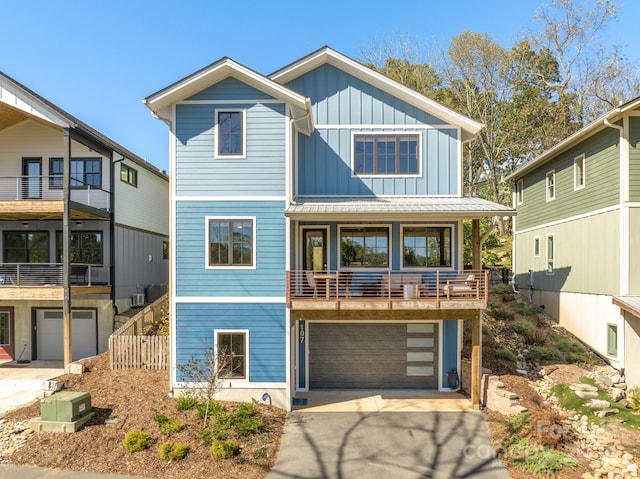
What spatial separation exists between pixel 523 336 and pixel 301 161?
10.4 metres

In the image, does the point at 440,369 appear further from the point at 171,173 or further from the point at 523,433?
the point at 171,173

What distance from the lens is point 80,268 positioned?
52.1 ft

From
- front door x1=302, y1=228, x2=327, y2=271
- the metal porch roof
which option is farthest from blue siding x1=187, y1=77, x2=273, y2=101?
front door x1=302, y1=228, x2=327, y2=271

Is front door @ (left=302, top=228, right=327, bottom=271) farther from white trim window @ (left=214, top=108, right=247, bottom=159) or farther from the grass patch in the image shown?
the grass patch

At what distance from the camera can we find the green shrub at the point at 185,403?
10398mm

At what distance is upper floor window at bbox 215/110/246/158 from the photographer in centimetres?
1157

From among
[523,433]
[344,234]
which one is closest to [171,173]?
[344,234]

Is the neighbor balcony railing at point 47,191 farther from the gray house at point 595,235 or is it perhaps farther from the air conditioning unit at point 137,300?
the gray house at point 595,235

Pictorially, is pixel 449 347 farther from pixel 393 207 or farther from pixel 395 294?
pixel 393 207

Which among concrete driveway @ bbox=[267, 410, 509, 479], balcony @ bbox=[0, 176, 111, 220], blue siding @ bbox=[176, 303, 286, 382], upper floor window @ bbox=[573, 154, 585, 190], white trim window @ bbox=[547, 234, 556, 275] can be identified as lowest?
concrete driveway @ bbox=[267, 410, 509, 479]

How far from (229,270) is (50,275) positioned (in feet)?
29.6

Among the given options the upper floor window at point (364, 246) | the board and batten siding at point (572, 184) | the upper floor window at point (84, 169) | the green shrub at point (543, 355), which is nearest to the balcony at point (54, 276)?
the upper floor window at point (84, 169)

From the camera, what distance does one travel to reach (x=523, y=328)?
1512 cm

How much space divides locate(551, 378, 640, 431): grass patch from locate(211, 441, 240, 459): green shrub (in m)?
8.75
